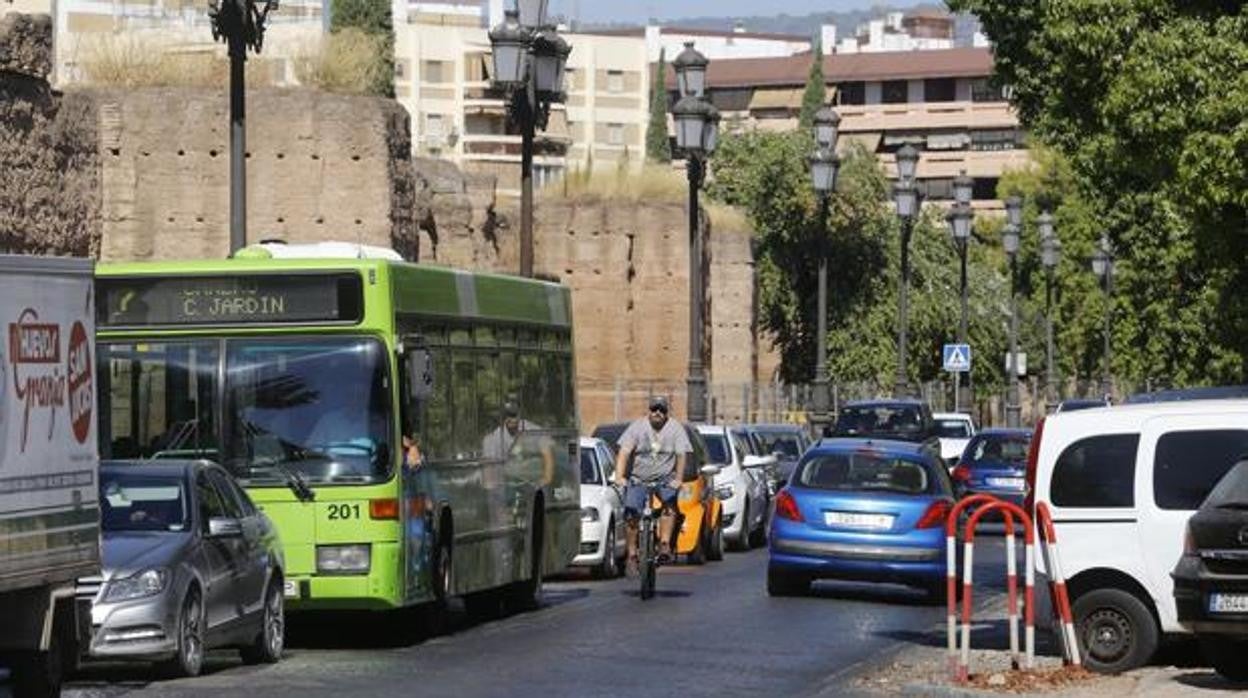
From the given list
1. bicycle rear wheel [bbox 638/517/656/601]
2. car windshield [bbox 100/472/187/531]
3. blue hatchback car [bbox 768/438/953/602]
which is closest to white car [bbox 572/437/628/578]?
blue hatchback car [bbox 768/438/953/602]

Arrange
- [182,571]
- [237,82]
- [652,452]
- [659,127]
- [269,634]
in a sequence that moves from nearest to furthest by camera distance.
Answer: [182,571] → [269,634] → [237,82] → [652,452] → [659,127]

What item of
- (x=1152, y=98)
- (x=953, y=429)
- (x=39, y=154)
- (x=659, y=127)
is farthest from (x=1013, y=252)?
(x=659, y=127)

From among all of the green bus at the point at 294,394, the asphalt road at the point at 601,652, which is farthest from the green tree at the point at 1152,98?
the green bus at the point at 294,394

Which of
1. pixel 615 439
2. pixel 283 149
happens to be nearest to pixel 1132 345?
pixel 283 149

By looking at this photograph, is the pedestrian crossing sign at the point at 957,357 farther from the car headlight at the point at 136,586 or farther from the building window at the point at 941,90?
the building window at the point at 941,90

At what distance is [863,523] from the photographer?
2864 centimetres

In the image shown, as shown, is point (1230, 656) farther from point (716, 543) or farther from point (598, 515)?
point (716, 543)

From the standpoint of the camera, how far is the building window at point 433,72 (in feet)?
502

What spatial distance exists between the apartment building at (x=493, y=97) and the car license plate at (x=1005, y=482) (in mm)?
74633

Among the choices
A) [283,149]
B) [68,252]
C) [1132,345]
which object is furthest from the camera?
[1132,345]

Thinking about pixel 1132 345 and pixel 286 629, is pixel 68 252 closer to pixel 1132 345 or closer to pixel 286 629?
pixel 286 629

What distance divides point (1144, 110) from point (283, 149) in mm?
27531

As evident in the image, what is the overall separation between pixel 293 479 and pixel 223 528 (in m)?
2.16

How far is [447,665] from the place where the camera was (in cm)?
2081
